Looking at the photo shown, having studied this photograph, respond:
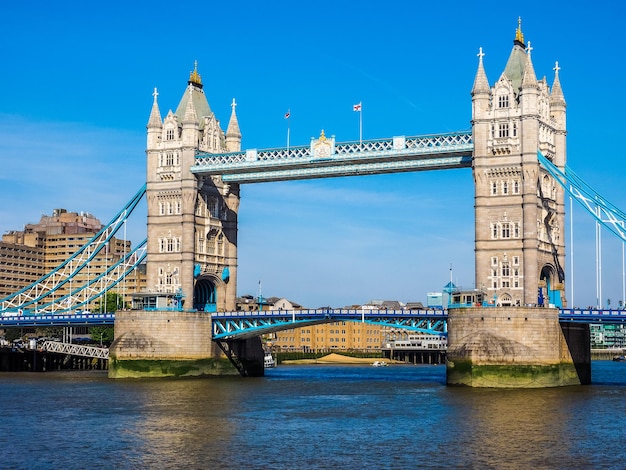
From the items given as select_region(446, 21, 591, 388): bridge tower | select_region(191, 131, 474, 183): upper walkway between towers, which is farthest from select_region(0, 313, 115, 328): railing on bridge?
select_region(446, 21, 591, 388): bridge tower

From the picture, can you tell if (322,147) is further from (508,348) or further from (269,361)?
(269,361)

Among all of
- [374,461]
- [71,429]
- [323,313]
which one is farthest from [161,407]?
[323,313]

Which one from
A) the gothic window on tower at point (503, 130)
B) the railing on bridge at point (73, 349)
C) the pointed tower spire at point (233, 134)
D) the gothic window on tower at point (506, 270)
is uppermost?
the pointed tower spire at point (233, 134)

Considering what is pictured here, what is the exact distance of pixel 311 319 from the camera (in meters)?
95.9

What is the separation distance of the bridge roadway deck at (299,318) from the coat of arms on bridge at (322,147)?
1400 centimetres

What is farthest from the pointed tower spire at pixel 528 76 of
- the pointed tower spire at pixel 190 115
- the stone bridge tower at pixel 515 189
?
the pointed tower spire at pixel 190 115

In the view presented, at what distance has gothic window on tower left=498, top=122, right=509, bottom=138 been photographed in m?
85.4

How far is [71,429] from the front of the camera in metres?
53.5

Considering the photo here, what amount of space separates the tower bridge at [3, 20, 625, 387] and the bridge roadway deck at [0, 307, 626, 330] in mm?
1352

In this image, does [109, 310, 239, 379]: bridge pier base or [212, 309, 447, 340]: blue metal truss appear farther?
[109, 310, 239, 379]: bridge pier base

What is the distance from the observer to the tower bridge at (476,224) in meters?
78.4

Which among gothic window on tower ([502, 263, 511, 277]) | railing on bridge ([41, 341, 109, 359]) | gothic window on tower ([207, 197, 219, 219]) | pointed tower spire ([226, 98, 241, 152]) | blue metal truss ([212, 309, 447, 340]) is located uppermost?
pointed tower spire ([226, 98, 241, 152])

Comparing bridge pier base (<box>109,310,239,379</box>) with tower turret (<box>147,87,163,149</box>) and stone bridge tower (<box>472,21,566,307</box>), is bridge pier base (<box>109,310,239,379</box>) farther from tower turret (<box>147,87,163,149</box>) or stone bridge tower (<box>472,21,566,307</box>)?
stone bridge tower (<box>472,21,566,307</box>)

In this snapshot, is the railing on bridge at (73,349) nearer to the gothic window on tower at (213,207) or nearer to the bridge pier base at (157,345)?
the bridge pier base at (157,345)
